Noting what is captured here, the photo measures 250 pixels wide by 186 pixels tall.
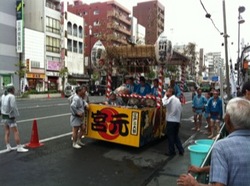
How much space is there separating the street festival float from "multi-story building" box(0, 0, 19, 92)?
3254 cm

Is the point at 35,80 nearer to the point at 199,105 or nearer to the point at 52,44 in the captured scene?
the point at 52,44

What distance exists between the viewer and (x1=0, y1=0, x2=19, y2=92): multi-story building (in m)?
40.0

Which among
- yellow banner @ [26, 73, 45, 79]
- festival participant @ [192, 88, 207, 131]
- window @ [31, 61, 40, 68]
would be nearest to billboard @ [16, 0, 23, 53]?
window @ [31, 61, 40, 68]

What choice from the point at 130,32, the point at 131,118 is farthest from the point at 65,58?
the point at 131,118

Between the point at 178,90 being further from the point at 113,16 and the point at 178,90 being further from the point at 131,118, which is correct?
the point at 113,16

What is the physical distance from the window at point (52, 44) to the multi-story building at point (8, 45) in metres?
6.64

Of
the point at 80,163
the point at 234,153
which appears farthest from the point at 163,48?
the point at 234,153

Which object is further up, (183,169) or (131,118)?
(131,118)

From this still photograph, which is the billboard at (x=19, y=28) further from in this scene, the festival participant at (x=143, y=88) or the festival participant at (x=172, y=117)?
the festival participant at (x=172, y=117)

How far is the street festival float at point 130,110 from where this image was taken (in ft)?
25.9

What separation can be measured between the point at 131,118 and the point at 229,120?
5.69 metres

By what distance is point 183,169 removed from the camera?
254 inches

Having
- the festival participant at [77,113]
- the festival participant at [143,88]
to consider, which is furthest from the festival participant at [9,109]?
the festival participant at [143,88]

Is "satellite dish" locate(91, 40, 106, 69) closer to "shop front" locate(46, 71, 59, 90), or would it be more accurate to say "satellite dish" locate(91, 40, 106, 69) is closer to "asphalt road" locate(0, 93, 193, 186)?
"asphalt road" locate(0, 93, 193, 186)
